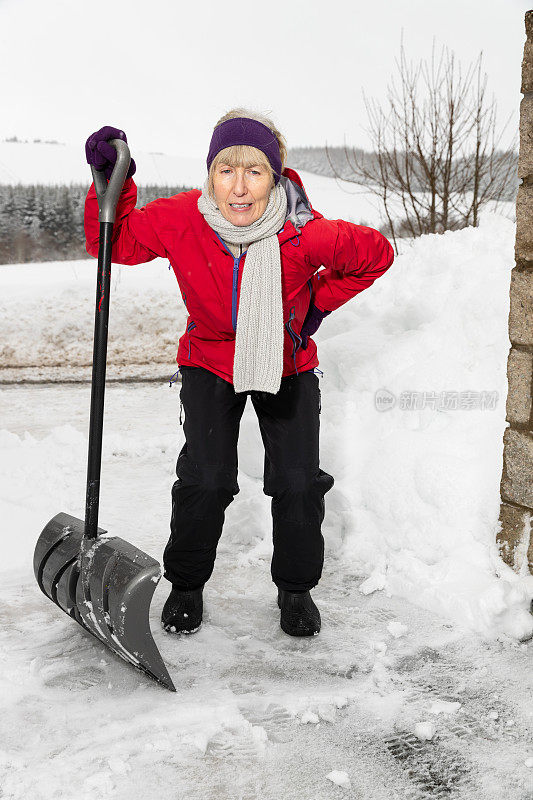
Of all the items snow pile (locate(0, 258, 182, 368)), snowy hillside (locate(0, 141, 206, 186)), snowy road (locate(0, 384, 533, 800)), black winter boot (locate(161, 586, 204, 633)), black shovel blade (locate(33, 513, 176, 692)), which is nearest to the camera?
snowy road (locate(0, 384, 533, 800))

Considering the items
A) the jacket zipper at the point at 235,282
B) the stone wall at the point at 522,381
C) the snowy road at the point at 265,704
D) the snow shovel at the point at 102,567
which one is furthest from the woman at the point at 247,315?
the stone wall at the point at 522,381

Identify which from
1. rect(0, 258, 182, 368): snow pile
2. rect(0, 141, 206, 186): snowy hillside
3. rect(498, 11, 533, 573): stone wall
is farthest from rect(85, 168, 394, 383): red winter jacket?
rect(0, 141, 206, 186): snowy hillside

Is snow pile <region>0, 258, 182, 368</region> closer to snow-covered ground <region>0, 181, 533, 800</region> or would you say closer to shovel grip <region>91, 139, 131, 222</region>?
snow-covered ground <region>0, 181, 533, 800</region>

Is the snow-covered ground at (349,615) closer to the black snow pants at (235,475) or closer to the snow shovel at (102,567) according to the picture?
the snow shovel at (102,567)

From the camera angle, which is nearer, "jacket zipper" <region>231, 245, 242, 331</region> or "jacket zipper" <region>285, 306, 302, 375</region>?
"jacket zipper" <region>231, 245, 242, 331</region>

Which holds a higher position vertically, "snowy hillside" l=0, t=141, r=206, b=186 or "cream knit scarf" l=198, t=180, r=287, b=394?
"snowy hillside" l=0, t=141, r=206, b=186

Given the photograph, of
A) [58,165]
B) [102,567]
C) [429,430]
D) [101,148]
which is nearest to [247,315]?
[101,148]

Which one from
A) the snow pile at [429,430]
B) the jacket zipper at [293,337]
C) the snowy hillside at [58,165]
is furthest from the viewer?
the snowy hillside at [58,165]

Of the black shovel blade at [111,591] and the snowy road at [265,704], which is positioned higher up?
the black shovel blade at [111,591]

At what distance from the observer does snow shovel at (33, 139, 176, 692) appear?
2.20m

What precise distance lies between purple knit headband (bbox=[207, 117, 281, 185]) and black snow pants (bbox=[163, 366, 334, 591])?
705mm

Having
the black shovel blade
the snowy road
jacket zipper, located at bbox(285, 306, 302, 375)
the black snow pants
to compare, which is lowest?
the snowy road

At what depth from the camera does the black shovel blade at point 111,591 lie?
2195 mm

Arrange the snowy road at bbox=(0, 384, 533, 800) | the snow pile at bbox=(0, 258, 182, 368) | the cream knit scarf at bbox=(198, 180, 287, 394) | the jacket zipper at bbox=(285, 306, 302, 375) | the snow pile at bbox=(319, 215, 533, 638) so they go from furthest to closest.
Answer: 1. the snow pile at bbox=(0, 258, 182, 368)
2. the snow pile at bbox=(319, 215, 533, 638)
3. the jacket zipper at bbox=(285, 306, 302, 375)
4. the cream knit scarf at bbox=(198, 180, 287, 394)
5. the snowy road at bbox=(0, 384, 533, 800)
